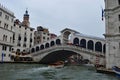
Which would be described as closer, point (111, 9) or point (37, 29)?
point (111, 9)

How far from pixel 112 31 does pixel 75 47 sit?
1905cm

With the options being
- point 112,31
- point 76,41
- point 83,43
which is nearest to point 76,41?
point 76,41

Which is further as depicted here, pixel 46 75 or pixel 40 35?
pixel 40 35

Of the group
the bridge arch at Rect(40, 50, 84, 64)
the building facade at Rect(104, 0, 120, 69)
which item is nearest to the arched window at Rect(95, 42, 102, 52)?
the bridge arch at Rect(40, 50, 84, 64)

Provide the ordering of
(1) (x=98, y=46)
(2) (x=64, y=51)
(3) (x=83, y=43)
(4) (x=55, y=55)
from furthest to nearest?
(4) (x=55, y=55)
(2) (x=64, y=51)
(3) (x=83, y=43)
(1) (x=98, y=46)

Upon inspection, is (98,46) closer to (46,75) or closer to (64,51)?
(64,51)

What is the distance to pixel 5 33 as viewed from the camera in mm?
50188

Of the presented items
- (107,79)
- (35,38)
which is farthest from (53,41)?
(107,79)

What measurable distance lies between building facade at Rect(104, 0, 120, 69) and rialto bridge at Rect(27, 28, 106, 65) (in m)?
12.1

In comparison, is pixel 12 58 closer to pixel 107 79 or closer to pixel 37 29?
pixel 37 29

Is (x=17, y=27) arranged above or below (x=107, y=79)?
above

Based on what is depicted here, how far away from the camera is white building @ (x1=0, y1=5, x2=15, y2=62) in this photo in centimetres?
4862

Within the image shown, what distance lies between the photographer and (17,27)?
214 feet

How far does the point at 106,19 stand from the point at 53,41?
93.6ft
